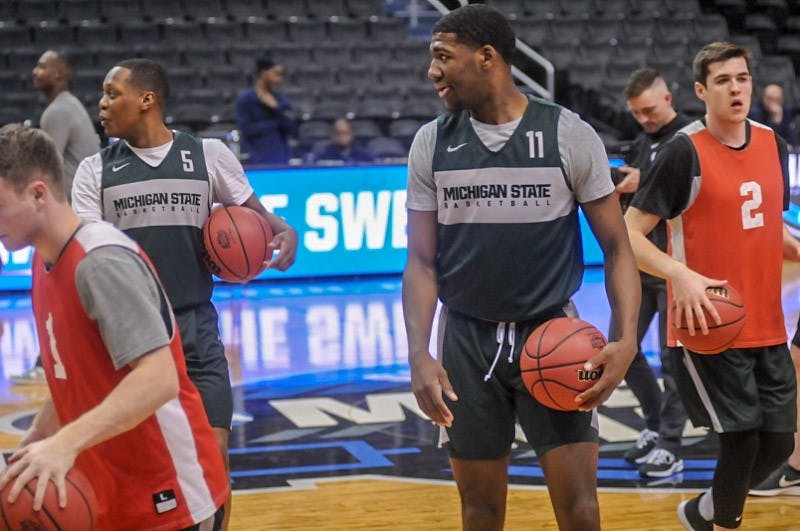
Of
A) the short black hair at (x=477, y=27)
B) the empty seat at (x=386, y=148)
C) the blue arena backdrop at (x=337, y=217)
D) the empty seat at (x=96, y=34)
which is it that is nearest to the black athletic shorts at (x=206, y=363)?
the short black hair at (x=477, y=27)

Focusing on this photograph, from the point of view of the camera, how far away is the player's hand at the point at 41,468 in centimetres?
254

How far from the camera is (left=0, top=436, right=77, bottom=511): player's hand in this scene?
2.54m

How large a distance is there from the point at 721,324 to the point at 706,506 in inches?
34.4

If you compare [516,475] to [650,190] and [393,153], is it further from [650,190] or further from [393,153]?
[393,153]

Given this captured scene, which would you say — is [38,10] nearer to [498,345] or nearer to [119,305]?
[498,345]

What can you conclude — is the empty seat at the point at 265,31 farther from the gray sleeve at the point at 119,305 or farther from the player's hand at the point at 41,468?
the player's hand at the point at 41,468

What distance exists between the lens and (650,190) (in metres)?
4.45

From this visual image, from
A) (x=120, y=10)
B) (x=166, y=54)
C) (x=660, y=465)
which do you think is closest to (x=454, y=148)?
(x=660, y=465)

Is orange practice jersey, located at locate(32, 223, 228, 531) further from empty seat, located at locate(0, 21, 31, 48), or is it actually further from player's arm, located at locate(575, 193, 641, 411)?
empty seat, located at locate(0, 21, 31, 48)

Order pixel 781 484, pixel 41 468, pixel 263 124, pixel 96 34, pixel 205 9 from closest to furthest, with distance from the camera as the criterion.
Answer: pixel 41 468 → pixel 781 484 → pixel 263 124 → pixel 96 34 → pixel 205 9

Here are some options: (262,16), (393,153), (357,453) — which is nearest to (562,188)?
(357,453)

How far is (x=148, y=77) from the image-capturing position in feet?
14.9

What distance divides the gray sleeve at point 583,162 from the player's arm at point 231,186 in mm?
1299

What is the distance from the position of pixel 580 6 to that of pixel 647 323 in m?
12.2
